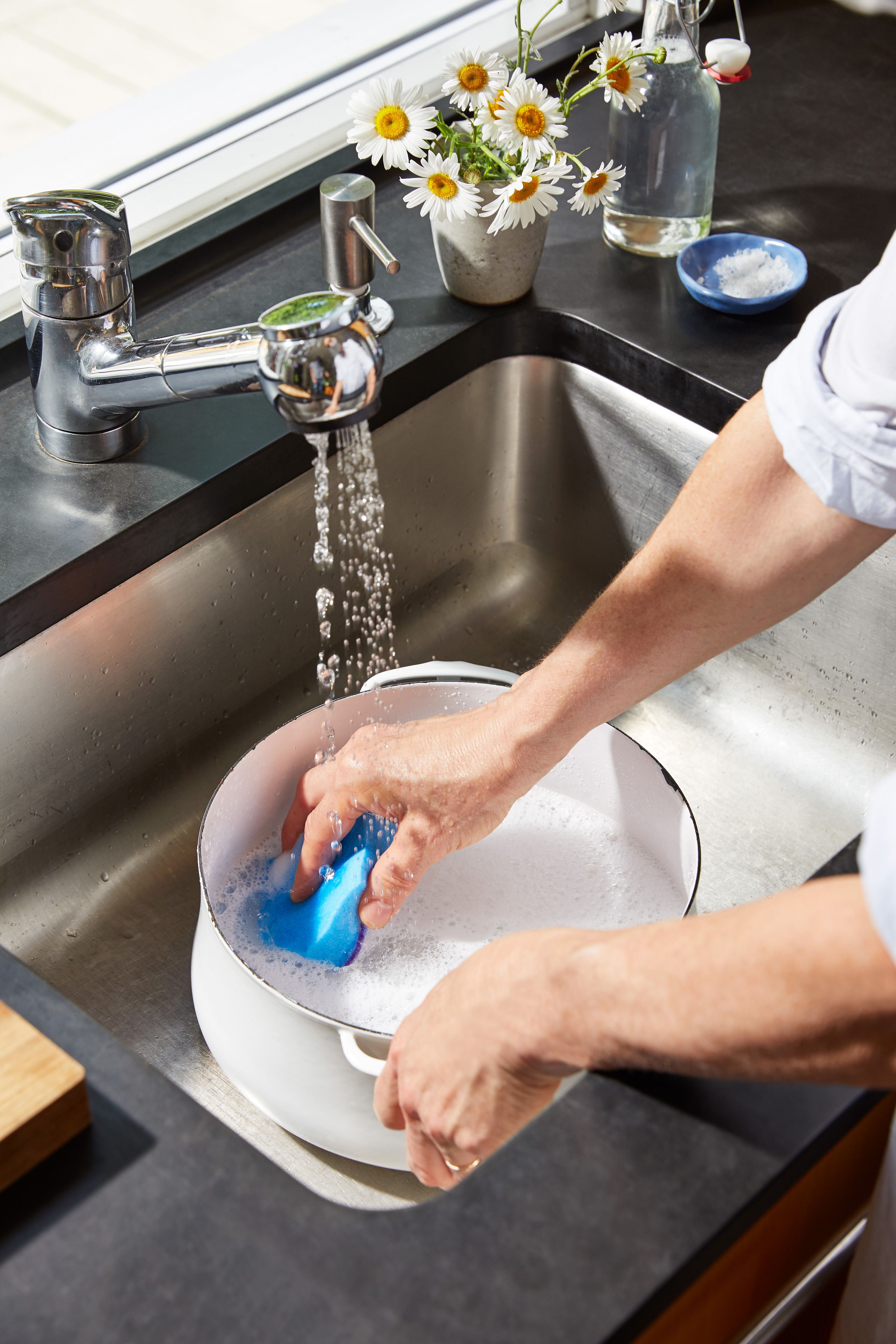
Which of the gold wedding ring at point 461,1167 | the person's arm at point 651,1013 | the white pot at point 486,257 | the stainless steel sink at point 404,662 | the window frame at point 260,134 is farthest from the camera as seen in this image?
the window frame at point 260,134

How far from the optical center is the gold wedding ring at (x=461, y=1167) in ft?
1.91

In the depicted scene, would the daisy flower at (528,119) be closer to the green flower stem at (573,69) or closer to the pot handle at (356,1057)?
the green flower stem at (573,69)

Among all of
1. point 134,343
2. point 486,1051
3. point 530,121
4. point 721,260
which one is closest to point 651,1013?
point 486,1051

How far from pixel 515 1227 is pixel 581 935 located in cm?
11

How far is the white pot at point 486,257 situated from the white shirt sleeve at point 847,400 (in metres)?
0.31

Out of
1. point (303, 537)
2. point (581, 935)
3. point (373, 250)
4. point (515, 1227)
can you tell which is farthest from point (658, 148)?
point (515, 1227)

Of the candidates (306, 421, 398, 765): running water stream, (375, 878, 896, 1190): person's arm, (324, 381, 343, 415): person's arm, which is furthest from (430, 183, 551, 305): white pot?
(375, 878, 896, 1190): person's arm

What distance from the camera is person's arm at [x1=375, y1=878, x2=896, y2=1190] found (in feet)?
1.43

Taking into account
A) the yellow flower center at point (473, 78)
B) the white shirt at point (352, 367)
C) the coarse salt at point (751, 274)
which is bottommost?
the coarse salt at point (751, 274)

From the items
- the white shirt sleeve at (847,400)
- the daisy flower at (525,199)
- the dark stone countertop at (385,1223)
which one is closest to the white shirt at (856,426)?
the white shirt sleeve at (847,400)

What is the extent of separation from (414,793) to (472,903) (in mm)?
88

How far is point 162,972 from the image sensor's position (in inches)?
32.9

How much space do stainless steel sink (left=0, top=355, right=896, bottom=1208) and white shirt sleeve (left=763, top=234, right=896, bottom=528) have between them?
0.24 meters

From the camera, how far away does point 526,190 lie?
86cm
